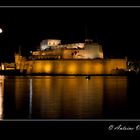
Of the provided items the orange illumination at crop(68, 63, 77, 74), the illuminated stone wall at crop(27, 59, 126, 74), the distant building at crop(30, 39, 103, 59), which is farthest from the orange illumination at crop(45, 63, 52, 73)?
the distant building at crop(30, 39, 103, 59)

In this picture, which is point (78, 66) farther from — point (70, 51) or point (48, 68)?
point (70, 51)

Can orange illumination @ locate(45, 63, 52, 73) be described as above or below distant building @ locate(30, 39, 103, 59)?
below

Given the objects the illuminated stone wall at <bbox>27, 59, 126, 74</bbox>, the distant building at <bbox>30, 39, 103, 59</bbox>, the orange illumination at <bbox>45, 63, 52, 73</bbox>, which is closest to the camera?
the illuminated stone wall at <bbox>27, 59, 126, 74</bbox>

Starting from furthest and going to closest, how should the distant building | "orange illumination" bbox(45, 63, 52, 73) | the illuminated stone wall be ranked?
the distant building < "orange illumination" bbox(45, 63, 52, 73) < the illuminated stone wall

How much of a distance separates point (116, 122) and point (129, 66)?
48.5 m

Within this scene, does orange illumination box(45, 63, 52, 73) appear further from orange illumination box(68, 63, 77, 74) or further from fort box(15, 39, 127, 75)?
orange illumination box(68, 63, 77, 74)

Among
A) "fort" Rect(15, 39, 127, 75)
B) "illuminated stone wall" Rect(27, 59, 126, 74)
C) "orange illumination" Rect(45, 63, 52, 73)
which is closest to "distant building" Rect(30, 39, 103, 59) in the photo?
"fort" Rect(15, 39, 127, 75)

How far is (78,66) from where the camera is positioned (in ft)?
172

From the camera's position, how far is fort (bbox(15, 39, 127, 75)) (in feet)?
170

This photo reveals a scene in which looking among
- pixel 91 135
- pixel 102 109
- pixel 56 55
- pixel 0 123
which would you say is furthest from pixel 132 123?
pixel 56 55

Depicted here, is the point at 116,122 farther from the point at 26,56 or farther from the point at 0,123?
the point at 26,56

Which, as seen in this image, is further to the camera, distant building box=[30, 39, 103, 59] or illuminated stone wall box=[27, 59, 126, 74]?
distant building box=[30, 39, 103, 59]

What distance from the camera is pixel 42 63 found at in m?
53.5

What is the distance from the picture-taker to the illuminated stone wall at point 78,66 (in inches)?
2042
